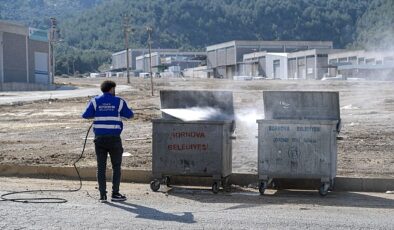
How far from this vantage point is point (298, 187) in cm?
1173

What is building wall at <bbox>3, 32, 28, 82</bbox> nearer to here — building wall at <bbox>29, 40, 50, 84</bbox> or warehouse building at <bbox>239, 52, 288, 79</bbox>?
building wall at <bbox>29, 40, 50, 84</bbox>

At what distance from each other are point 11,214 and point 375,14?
11.6 meters

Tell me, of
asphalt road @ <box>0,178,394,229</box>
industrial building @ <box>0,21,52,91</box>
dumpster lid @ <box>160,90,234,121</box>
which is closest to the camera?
asphalt road @ <box>0,178,394,229</box>

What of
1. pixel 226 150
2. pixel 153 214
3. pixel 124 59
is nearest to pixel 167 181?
pixel 226 150

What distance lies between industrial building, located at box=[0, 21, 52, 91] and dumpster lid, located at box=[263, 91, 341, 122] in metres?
59.6

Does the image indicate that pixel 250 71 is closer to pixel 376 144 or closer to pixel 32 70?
pixel 32 70

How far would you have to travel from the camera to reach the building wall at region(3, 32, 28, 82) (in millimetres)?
75438

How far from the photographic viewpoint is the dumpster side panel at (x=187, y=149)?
1117 cm

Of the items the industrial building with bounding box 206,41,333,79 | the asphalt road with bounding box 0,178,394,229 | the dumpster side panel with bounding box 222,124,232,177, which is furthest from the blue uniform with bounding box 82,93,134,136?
the industrial building with bounding box 206,41,333,79

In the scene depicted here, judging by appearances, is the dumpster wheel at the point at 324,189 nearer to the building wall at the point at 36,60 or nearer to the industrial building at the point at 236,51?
the building wall at the point at 36,60

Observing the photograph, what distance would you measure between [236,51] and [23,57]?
45.4m

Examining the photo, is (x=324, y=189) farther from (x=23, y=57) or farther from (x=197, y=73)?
(x=197, y=73)

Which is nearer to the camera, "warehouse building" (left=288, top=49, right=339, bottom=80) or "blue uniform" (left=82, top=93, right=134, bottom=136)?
"blue uniform" (left=82, top=93, right=134, bottom=136)

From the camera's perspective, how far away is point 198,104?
12.0 metres
